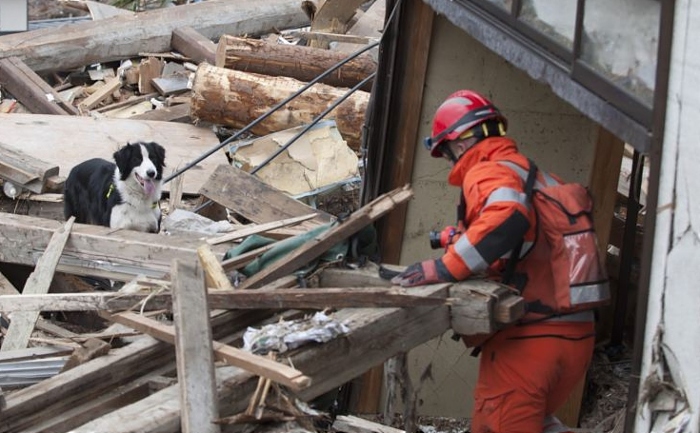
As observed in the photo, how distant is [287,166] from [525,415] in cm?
630

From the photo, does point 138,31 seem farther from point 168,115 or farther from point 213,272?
point 213,272

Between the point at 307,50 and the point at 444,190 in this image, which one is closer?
the point at 444,190

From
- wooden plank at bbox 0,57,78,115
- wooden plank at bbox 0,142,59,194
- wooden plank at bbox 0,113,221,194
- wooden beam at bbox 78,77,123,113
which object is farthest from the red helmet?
wooden beam at bbox 78,77,123,113

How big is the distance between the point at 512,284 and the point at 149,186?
5.14 meters

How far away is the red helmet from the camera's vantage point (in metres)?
5.51

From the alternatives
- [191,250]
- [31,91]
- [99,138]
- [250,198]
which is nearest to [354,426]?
[191,250]

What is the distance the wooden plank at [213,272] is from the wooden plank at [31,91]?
8.38 meters

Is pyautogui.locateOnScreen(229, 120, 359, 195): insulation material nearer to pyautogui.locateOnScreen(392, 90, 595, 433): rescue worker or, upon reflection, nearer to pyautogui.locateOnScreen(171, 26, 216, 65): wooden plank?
pyautogui.locateOnScreen(171, 26, 216, 65): wooden plank

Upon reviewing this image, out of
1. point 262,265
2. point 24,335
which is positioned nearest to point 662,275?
point 262,265

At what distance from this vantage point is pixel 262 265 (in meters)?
5.74

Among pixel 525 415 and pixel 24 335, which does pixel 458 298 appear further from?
pixel 24 335

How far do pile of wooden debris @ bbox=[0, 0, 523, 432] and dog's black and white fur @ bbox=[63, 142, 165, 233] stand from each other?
249 millimetres

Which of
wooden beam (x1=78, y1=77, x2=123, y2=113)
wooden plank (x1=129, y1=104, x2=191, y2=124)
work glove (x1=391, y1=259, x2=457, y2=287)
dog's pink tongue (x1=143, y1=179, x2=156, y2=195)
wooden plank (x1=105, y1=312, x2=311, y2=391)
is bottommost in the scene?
wooden plank (x1=105, y1=312, x2=311, y2=391)

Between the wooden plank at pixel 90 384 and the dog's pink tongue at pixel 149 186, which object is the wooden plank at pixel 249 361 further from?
the dog's pink tongue at pixel 149 186
